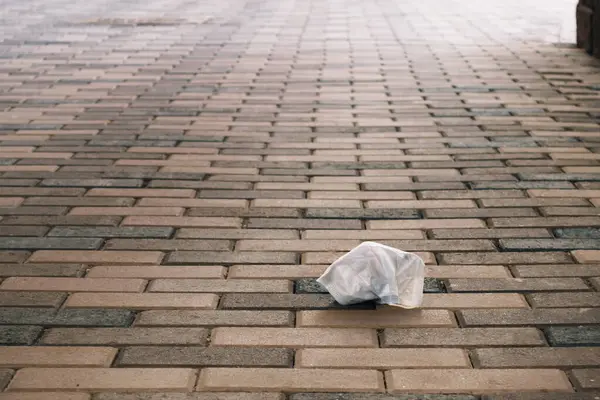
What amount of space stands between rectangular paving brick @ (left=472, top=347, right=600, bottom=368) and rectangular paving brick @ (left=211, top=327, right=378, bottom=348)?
269 millimetres

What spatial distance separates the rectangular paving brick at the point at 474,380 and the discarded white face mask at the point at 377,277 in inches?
12.6

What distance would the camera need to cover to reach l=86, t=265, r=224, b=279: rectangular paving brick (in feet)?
7.77

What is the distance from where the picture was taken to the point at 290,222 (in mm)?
2768

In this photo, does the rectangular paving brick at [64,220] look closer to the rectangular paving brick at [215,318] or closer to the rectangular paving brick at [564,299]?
the rectangular paving brick at [215,318]

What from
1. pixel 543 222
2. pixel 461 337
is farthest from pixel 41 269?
pixel 543 222

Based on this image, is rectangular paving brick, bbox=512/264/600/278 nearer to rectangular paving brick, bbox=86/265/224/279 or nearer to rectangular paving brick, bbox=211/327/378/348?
rectangular paving brick, bbox=211/327/378/348

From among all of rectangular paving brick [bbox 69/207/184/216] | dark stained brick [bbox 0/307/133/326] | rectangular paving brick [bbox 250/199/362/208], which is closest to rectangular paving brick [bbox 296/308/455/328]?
dark stained brick [bbox 0/307/133/326]

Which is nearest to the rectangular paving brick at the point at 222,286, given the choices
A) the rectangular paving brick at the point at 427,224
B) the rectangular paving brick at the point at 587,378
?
the rectangular paving brick at the point at 427,224

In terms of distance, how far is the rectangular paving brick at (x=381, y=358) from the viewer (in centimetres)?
190

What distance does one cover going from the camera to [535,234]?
2633mm

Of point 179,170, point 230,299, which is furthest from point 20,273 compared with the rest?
point 179,170

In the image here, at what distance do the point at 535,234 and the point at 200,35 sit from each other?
191 inches

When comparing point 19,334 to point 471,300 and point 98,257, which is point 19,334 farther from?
point 471,300

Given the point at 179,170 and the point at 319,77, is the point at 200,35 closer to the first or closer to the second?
the point at 319,77
